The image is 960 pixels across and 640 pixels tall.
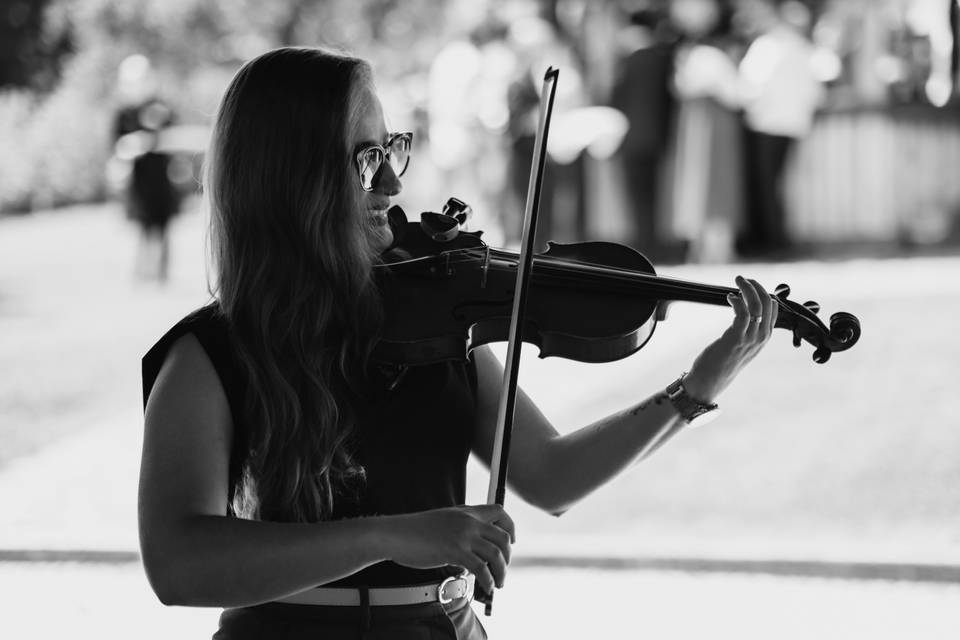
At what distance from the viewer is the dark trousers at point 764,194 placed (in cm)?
792

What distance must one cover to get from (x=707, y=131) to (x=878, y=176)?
1.16 meters

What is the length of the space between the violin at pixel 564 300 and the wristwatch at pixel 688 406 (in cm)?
10

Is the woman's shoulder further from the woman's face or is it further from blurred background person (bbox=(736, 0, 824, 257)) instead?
blurred background person (bbox=(736, 0, 824, 257))

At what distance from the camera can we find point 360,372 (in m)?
1.60

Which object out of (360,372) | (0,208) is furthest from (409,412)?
(0,208)

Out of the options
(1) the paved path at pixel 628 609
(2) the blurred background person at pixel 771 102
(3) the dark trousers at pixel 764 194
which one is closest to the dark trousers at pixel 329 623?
(1) the paved path at pixel 628 609

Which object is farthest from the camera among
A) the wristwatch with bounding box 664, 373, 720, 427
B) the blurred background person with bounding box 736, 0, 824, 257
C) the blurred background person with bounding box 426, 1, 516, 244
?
the blurred background person with bounding box 426, 1, 516, 244

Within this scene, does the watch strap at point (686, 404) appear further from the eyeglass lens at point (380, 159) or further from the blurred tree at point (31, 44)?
the blurred tree at point (31, 44)

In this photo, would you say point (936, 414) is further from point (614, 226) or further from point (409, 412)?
point (409, 412)

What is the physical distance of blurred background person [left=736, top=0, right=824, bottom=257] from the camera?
7680 millimetres

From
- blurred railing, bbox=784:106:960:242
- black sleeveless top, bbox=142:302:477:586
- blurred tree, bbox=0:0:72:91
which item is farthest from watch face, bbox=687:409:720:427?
blurred tree, bbox=0:0:72:91

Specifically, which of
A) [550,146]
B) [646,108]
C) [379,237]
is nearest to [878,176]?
[646,108]

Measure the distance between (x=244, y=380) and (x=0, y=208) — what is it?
357 inches

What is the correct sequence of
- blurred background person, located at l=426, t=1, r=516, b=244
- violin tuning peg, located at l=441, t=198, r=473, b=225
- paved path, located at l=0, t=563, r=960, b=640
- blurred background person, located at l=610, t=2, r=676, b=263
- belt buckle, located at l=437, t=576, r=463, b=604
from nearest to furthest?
1. belt buckle, located at l=437, t=576, r=463, b=604
2. violin tuning peg, located at l=441, t=198, r=473, b=225
3. paved path, located at l=0, t=563, r=960, b=640
4. blurred background person, located at l=610, t=2, r=676, b=263
5. blurred background person, located at l=426, t=1, r=516, b=244
